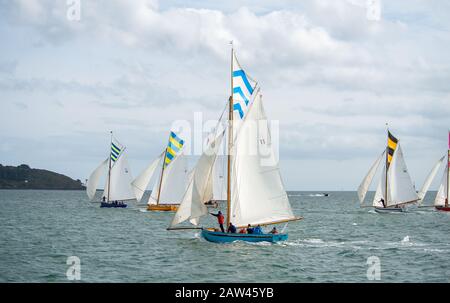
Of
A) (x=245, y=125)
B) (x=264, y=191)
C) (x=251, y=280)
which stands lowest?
(x=251, y=280)

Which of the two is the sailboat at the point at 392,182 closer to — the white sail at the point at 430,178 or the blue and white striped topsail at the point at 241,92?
the white sail at the point at 430,178

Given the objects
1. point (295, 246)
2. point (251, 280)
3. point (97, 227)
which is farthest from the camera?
point (97, 227)

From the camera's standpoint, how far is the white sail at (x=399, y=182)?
3246 inches

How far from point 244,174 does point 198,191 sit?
333cm

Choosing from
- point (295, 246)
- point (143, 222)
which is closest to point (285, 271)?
point (295, 246)

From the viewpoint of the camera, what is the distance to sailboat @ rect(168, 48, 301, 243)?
135 ft

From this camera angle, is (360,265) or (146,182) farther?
(146,182)

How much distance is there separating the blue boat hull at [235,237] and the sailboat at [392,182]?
4350 centimetres

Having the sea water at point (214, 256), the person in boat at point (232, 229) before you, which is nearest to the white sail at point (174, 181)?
the sea water at point (214, 256)

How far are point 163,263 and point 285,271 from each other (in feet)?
24.1

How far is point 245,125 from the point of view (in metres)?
41.0

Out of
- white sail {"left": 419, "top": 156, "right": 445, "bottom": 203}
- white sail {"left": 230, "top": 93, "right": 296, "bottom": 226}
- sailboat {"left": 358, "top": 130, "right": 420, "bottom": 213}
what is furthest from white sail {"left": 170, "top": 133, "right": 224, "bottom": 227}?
white sail {"left": 419, "top": 156, "right": 445, "bottom": 203}

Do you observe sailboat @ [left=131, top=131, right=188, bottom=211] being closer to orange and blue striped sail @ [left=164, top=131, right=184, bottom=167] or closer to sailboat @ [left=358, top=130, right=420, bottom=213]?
orange and blue striped sail @ [left=164, top=131, right=184, bottom=167]

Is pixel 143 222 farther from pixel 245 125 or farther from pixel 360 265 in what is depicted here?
pixel 360 265
